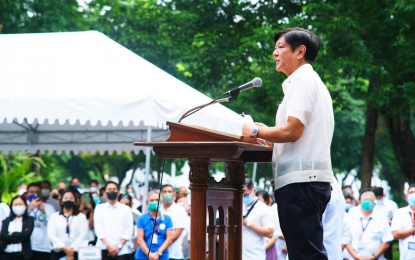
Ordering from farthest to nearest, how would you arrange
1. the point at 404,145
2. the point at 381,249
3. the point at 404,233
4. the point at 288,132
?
the point at 404,145 → the point at 381,249 → the point at 404,233 → the point at 288,132

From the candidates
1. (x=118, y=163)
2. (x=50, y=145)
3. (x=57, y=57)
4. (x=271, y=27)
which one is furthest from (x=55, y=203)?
(x=118, y=163)

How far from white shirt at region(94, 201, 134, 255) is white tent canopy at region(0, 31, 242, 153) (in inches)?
58.9

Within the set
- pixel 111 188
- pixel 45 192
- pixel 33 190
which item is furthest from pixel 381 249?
pixel 45 192

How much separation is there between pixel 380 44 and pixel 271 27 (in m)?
3.02

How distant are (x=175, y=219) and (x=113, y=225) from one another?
40.8 inches

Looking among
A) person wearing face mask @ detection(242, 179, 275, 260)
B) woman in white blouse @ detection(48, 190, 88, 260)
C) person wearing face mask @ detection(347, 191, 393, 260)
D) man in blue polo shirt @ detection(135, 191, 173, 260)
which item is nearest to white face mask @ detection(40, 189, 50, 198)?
woman in white blouse @ detection(48, 190, 88, 260)

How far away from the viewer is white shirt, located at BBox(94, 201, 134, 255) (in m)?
10.1

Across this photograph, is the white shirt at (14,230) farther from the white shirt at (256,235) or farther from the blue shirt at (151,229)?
the white shirt at (256,235)

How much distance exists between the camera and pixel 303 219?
354 cm

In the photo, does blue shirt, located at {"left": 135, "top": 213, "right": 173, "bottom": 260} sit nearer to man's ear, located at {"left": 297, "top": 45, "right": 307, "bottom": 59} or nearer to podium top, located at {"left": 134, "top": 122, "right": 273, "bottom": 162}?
podium top, located at {"left": 134, "top": 122, "right": 273, "bottom": 162}

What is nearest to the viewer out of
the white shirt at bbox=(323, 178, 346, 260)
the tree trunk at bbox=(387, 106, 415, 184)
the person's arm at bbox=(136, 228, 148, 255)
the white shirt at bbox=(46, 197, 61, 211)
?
the white shirt at bbox=(323, 178, 346, 260)

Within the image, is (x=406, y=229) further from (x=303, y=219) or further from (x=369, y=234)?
(x=303, y=219)

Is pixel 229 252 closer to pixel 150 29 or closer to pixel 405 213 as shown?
pixel 405 213

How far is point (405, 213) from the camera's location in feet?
33.0
